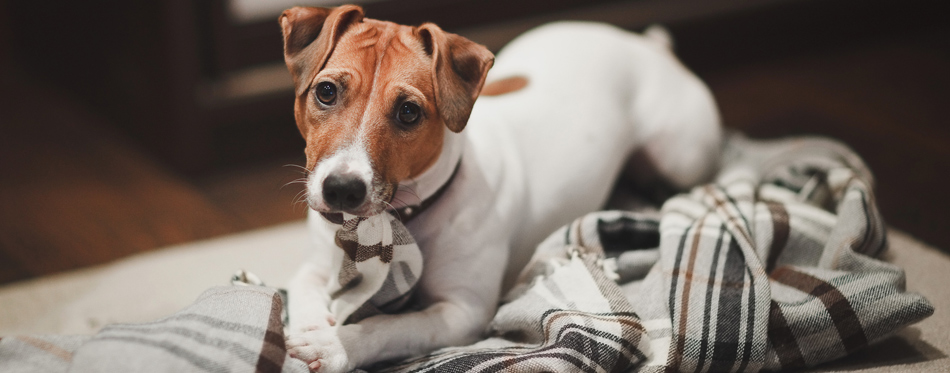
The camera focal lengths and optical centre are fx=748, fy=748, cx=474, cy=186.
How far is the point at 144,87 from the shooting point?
286 cm

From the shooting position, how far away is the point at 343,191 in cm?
132

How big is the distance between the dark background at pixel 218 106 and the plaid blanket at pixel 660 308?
0.72 m

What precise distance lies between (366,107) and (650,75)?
1186mm

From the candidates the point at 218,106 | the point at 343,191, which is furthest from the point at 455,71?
the point at 218,106

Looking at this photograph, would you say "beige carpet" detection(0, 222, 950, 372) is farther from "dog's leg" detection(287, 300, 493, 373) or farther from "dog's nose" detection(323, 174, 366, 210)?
"dog's nose" detection(323, 174, 366, 210)

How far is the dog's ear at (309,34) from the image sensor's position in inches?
58.4

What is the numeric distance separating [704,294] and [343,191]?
811 millimetres

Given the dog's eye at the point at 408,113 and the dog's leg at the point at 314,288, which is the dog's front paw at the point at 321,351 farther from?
the dog's eye at the point at 408,113

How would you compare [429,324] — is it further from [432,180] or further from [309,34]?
[309,34]

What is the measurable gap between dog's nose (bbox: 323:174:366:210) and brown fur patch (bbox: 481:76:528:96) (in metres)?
0.81

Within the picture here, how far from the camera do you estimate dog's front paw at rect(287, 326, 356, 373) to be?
1.38 meters

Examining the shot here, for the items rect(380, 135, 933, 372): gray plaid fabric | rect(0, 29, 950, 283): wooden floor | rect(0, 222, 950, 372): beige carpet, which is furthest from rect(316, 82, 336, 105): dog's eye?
rect(0, 29, 950, 283): wooden floor

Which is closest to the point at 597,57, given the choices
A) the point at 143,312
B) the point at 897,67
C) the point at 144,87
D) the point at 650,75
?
the point at 650,75

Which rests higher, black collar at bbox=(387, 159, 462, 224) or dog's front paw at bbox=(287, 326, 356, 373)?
black collar at bbox=(387, 159, 462, 224)
